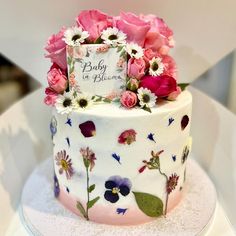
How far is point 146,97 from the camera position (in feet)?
2.82

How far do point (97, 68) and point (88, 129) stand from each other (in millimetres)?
147

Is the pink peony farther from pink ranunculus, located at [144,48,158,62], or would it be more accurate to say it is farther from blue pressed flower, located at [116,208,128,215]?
blue pressed flower, located at [116,208,128,215]

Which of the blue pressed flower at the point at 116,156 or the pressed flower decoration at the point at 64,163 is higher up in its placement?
the blue pressed flower at the point at 116,156

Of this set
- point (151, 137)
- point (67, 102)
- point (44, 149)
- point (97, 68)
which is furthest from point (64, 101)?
point (44, 149)

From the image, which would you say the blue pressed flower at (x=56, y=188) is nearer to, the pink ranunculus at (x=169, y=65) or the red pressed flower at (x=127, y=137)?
the red pressed flower at (x=127, y=137)

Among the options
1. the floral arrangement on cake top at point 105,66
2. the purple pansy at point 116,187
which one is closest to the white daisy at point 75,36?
the floral arrangement on cake top at point 105,66

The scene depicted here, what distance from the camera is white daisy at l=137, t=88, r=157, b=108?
0.85m

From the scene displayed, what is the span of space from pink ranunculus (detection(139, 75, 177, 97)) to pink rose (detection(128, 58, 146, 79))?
0.06 ft

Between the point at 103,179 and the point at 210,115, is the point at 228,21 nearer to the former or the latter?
Answer: the point at 210,115

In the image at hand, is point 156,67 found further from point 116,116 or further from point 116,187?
point 116,187

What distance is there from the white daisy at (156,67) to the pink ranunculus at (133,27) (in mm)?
Result: 59

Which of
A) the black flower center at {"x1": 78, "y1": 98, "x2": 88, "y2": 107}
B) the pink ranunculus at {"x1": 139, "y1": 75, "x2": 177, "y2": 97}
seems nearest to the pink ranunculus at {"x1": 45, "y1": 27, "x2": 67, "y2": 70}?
the black flower center at {"x1": 78, "y1": 98, "x2": 88, "y2": 107}

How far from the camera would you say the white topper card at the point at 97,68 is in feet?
2.77

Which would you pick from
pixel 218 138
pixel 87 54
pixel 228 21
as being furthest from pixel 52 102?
pixel 228 21
